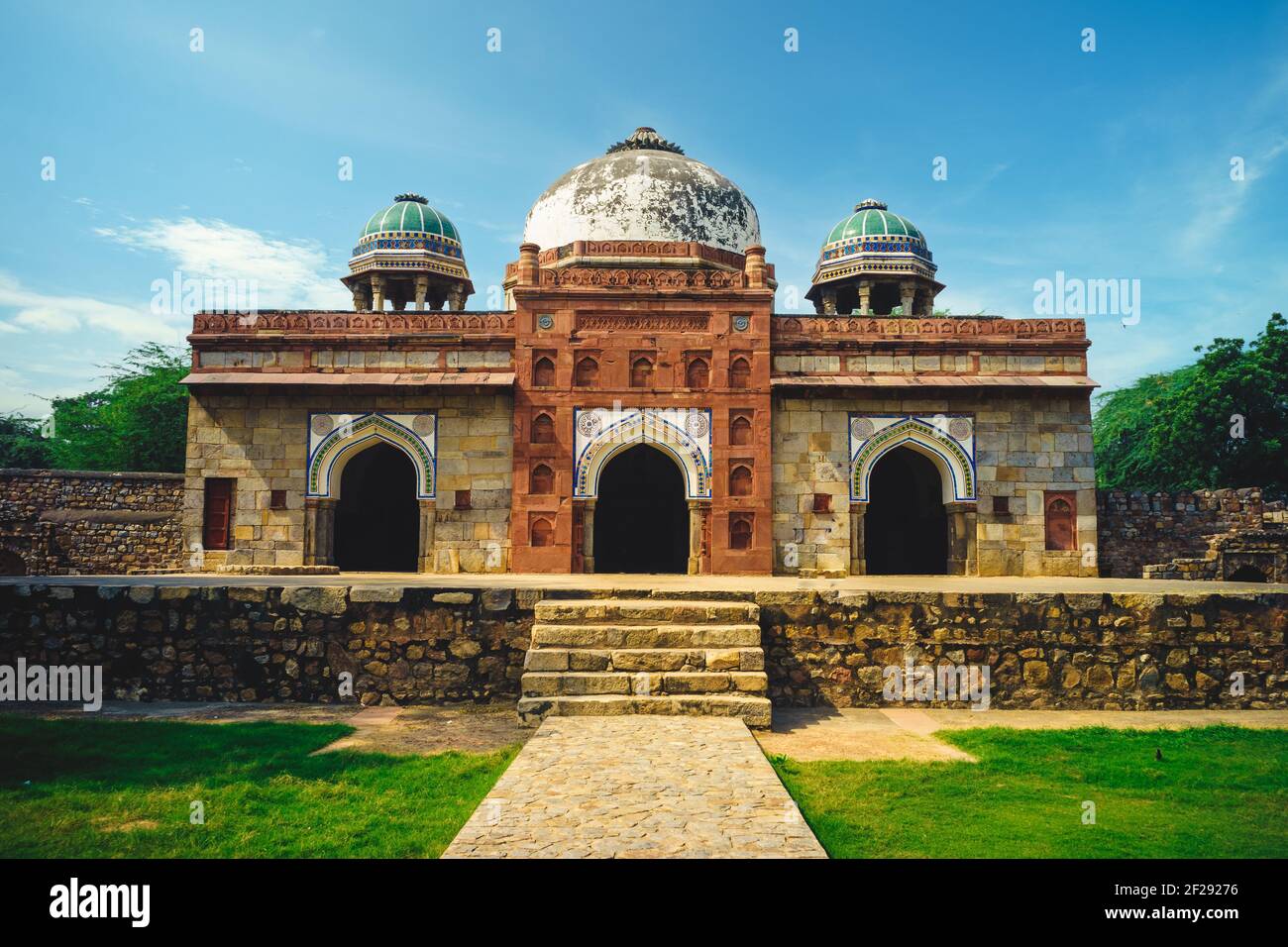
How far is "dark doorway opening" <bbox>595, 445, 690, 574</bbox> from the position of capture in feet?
56.8

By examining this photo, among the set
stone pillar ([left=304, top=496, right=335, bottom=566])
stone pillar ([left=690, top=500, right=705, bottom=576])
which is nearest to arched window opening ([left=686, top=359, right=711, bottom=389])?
stone pillar ([left=690, top=500, right=705, bottom=576])

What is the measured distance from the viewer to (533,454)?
49.7ft

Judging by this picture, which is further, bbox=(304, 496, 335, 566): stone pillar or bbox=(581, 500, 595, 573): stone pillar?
bbox=(304, 496, 335, 566): stone pillar

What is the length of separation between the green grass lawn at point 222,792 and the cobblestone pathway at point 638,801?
1.05 feet

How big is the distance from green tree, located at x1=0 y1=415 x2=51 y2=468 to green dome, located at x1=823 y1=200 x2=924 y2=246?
29.2 meters

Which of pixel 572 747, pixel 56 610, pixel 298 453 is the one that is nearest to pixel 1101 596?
pixel 572 747

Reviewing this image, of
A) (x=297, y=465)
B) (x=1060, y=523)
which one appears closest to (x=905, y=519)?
(x=1060, y=523)

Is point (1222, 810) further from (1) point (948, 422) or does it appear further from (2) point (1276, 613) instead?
(1) point (948, 422)

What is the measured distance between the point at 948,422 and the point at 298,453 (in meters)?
11.3

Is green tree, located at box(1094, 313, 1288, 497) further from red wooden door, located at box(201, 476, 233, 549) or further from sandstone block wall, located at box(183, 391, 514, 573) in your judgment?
red wooden door, located at box(201, 476, 233, 549)

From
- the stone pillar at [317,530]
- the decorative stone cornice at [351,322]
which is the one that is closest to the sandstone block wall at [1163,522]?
the decorative stone cornice at [351,322]

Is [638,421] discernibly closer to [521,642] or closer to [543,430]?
[543,430]

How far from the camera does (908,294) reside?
65.5 feet

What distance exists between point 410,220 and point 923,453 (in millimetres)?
12323
